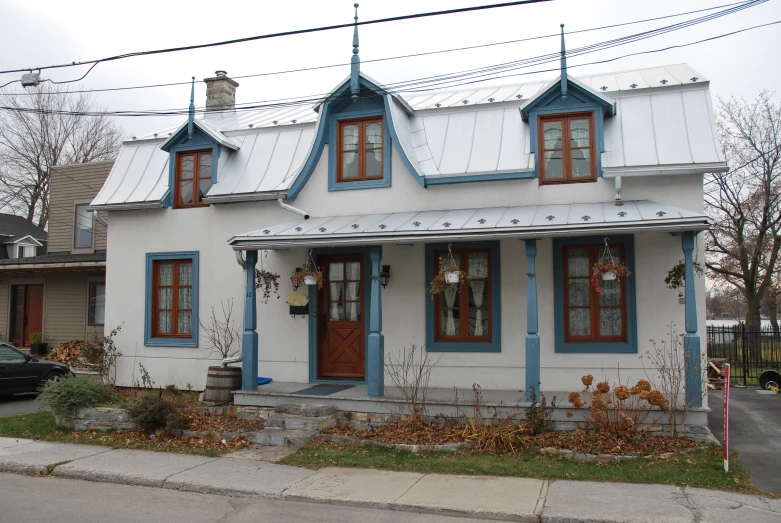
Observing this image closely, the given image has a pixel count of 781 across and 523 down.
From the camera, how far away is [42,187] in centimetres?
3453

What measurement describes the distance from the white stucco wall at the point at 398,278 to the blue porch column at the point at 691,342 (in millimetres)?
1042

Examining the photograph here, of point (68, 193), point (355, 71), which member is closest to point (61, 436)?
point (355, 71)

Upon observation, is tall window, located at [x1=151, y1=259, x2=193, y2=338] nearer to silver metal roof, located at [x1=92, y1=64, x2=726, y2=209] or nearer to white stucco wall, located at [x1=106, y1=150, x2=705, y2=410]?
white stucco wall, located at [x1=106, y1=150, x2=705, y2=410]

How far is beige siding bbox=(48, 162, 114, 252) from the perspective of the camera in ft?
70.9

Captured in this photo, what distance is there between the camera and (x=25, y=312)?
2214cm

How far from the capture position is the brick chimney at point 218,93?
16391mm

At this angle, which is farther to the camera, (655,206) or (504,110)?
(504,110)

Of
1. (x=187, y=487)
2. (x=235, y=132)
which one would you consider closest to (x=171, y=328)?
(x=235, y=132)

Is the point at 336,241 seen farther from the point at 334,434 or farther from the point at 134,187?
the point at 134,187

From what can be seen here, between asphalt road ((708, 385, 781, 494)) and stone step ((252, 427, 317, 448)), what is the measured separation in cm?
583

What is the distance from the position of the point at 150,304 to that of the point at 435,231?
6.73 meters

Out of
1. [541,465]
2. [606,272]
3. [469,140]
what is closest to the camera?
[541,465]

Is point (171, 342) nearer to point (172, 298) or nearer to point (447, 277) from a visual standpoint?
point (172, 298)

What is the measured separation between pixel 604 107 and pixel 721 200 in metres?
16.2
